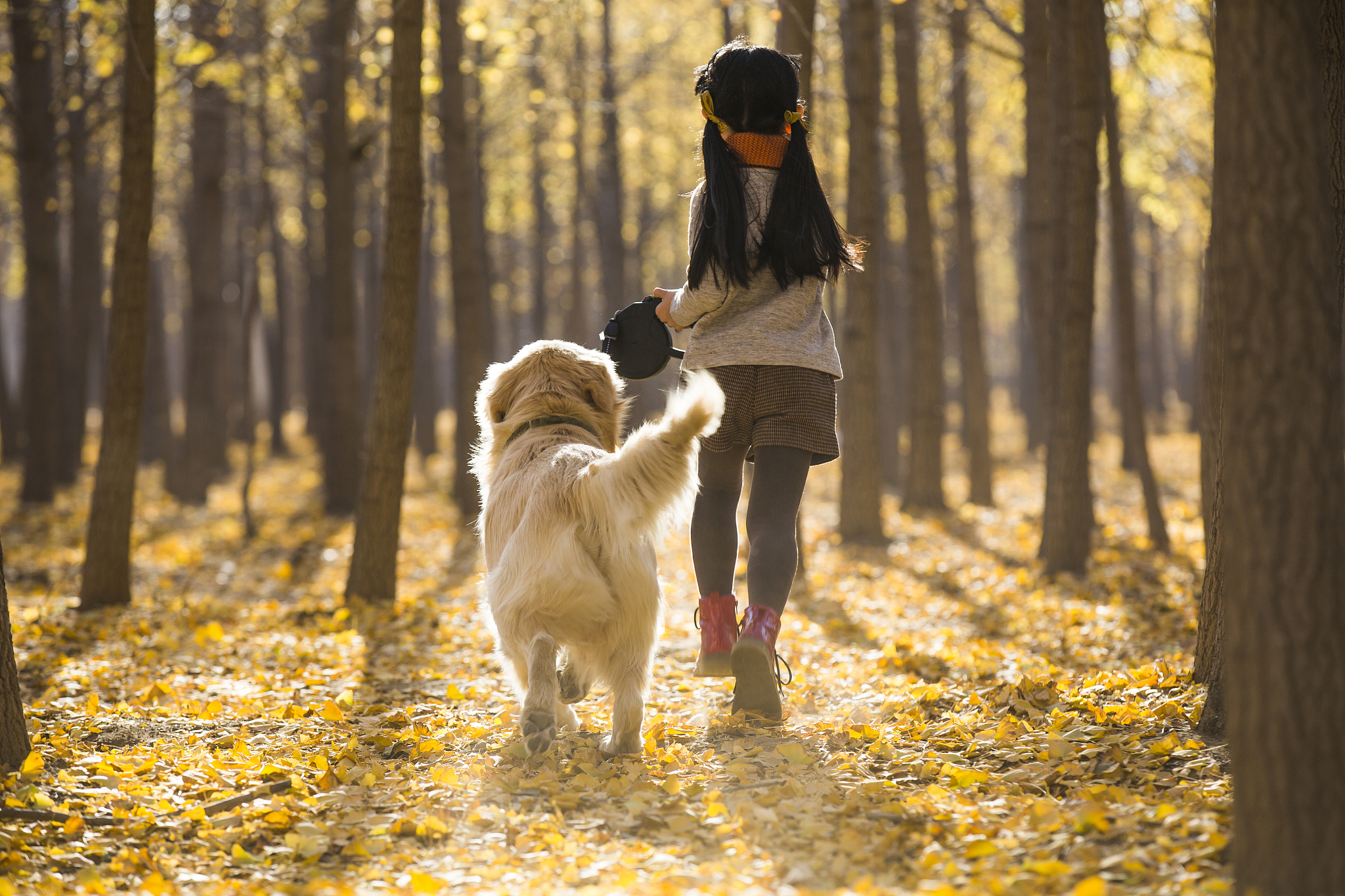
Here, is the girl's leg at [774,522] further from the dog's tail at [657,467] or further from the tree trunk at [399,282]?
the tree trunk at [399,282]

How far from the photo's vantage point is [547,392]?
386 cm

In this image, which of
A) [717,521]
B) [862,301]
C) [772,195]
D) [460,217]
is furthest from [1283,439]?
[460,217]

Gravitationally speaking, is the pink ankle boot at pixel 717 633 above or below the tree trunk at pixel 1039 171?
below

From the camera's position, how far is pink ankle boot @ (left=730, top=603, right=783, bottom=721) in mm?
3590

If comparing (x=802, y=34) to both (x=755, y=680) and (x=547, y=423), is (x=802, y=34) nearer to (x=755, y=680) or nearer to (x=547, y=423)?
(x=547, y=423)

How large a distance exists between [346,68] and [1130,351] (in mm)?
8218

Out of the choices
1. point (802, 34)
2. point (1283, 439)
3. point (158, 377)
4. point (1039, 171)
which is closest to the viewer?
point (1283, 439)

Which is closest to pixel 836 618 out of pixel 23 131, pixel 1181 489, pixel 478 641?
pixel 478 641

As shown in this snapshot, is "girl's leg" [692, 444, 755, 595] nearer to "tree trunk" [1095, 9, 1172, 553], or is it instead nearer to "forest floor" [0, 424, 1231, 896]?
"forest floor" [0, 424, 1231, 896]

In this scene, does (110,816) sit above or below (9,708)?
below

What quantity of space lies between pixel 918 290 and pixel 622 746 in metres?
8.21

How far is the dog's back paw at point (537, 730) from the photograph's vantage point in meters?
3.29

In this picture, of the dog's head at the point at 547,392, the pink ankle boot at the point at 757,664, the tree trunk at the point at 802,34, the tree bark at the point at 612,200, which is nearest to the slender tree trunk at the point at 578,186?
the tree bark at the point at 612,200

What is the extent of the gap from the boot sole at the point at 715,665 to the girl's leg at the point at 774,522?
278mm
